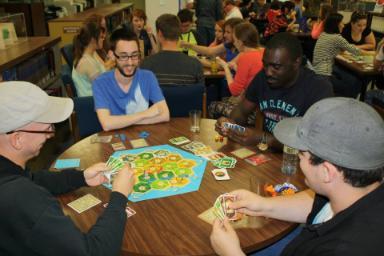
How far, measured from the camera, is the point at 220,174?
6.15 feet

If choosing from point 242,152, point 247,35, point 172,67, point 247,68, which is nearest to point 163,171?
point 242,152

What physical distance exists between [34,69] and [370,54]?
15.3 ft

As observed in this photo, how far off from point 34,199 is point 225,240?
669 mm

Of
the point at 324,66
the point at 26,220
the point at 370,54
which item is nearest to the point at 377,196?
the point at 26,220

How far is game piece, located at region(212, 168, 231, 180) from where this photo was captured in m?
1.85

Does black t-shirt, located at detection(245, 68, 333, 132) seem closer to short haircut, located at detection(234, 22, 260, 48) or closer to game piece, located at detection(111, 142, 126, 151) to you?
game piece, located at detection(111, 142, 126, 151)

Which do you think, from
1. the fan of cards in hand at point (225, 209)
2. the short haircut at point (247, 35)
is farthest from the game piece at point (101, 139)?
the short haircut at point (247, 35)

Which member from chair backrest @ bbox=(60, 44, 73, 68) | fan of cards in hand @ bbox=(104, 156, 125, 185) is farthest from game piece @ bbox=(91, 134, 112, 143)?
chair backrest @ bbox=(60, 44, 73, 68)

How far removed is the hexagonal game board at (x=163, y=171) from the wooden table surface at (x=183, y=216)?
47mm

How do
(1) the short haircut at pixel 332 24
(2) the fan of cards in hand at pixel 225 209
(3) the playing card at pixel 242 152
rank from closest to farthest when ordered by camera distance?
(2) the fan of cards in hand at pixel 225 209
(3) the playing card at pixel 242 152
(1) the short haircut at pixel 332 24

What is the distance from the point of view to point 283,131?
1362 millimetres

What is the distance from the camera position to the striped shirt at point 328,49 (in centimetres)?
488

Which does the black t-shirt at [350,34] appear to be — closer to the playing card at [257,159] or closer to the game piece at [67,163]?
the playing card at [257,159]

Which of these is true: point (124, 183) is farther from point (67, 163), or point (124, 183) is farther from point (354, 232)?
point (354, 232)
